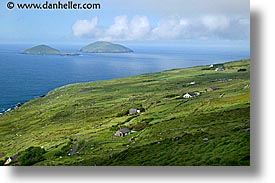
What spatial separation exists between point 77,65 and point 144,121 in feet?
6.17

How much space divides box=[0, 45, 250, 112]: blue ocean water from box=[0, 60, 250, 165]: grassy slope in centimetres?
17

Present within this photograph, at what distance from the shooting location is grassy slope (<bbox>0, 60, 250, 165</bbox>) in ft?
24.3

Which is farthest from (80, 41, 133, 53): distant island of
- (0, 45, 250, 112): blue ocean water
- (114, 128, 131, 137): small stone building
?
(114, 128, 131, 137): small stone building

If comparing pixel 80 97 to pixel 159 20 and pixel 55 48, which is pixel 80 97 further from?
pixel 159 20

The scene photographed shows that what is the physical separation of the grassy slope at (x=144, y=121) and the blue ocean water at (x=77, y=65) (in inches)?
6.5

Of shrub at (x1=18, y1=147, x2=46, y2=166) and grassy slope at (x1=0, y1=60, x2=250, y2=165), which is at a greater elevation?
grassy slope at (x1=0, y1=60, x2=250, y2=165)

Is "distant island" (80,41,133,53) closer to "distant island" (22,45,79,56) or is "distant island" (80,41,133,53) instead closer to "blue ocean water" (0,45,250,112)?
"blue ocean water" (0,45,250,112)

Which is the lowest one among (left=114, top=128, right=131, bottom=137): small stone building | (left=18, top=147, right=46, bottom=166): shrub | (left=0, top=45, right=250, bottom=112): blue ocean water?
(left=18, top=147, right=46, bottom=166): shrub

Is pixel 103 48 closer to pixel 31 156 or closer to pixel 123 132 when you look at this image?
pixel 123 132

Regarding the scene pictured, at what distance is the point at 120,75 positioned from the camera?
Answer: 8.12 meters

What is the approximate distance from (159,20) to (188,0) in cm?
71

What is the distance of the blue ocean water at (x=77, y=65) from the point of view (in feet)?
26.1

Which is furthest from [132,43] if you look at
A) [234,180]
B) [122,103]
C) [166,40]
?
[234,180]

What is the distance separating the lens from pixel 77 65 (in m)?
8.21
